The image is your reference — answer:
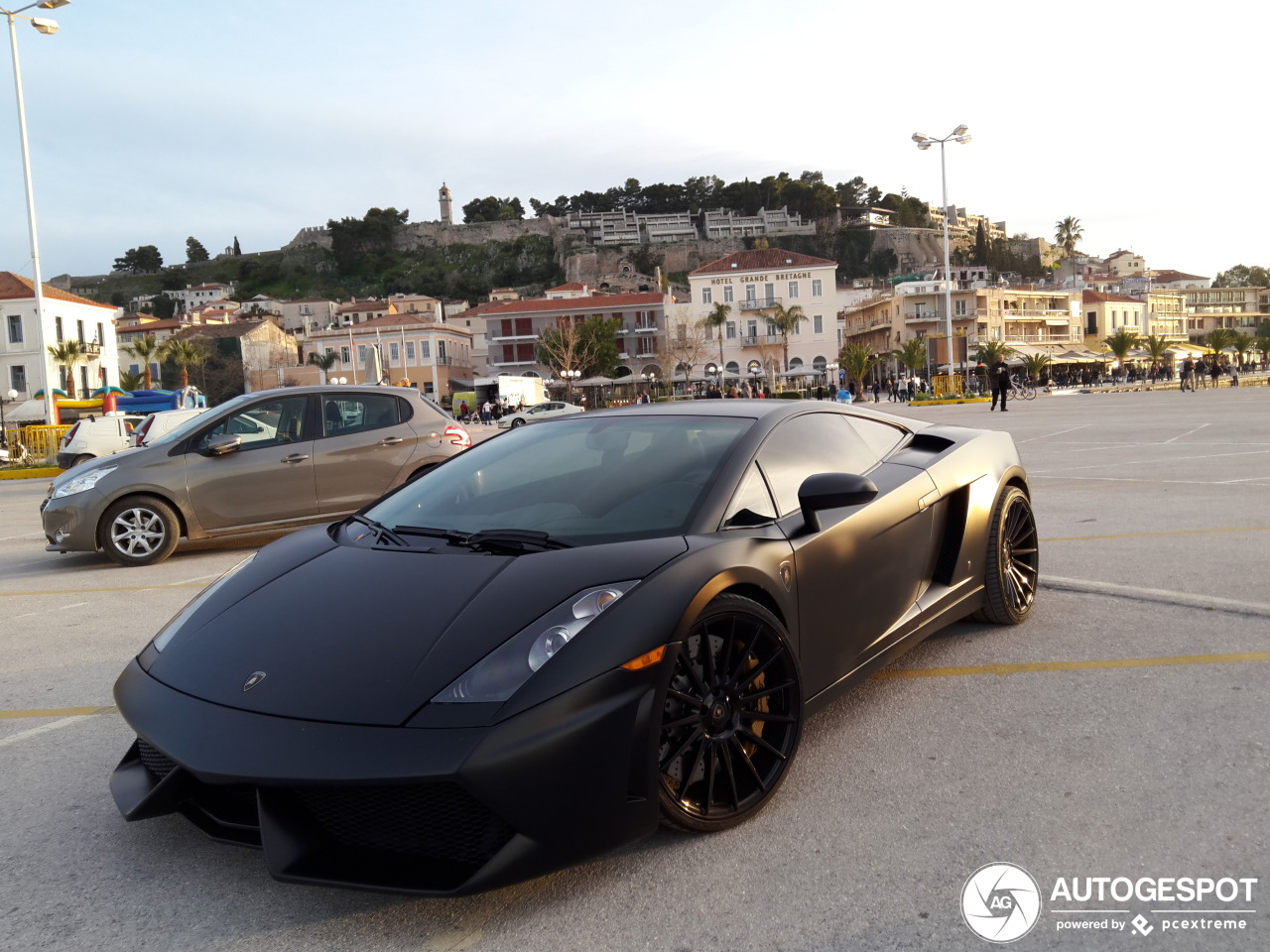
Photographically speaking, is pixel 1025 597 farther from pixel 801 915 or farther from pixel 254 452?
→ pixel 254 452

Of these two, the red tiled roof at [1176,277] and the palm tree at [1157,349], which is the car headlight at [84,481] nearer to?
the palm tree at [1157,349]

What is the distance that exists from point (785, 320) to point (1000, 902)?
82007 millimetres

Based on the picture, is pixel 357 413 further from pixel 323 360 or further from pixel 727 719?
pixel 323 360

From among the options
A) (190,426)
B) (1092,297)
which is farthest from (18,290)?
(1092,297)

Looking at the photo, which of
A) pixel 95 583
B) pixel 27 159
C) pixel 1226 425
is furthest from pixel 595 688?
pixel 27 159

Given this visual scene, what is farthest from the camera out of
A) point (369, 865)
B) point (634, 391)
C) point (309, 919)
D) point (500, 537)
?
point (634, 391)

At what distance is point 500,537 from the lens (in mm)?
3117

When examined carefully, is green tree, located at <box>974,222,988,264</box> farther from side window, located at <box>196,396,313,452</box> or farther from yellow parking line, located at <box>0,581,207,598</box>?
yellow parking line, located at <box>0,581,207,598</box>

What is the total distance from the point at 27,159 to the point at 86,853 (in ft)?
104

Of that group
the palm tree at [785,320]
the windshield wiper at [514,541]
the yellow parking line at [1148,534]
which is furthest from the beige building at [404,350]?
the windshield wiper at [514,541]

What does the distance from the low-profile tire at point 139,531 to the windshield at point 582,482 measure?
5036 millimetres

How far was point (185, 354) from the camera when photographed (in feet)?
265

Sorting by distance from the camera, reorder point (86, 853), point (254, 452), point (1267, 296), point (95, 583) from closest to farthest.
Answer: point (86, 853) → point (95, 583) → point (254, 452) → point (1267, 296)

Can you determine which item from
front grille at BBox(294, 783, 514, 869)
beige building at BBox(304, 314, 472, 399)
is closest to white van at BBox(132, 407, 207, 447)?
front grille at BBox(294, 783, 514, 869)
